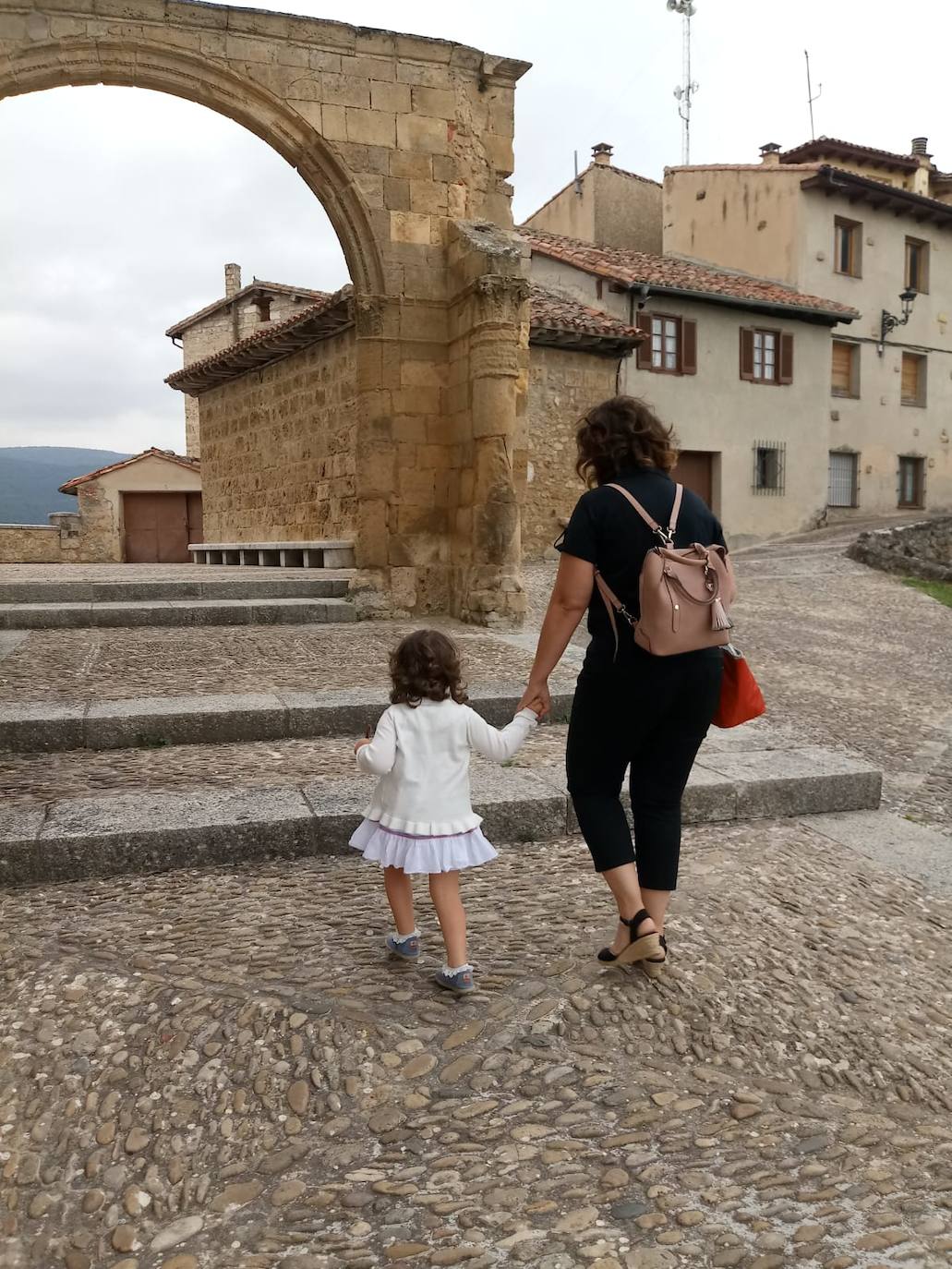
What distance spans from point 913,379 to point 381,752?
1086 inches

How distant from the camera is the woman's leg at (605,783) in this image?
108 inches

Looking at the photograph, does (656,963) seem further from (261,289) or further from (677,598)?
(261,289)

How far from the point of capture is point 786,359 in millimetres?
22875

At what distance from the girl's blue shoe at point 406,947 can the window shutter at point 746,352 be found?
2143 cm

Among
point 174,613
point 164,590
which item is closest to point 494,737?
point 174,613

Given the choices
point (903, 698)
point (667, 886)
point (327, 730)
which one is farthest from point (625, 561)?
point (903, 698)

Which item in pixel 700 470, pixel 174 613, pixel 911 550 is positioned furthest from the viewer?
pixel 700 470

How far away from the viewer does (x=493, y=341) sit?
8.51 m

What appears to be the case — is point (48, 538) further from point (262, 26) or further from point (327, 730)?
point (327, 730)

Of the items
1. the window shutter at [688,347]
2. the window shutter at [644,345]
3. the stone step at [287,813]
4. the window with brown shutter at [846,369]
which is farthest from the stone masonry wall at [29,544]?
the stone step at [287,813]

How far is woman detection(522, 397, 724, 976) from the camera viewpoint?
267cm

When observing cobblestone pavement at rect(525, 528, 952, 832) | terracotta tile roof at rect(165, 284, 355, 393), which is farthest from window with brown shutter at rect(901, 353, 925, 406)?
terracotta tile roof at rect(165, 284, 355, 393)

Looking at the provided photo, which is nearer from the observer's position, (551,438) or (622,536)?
(622,536)

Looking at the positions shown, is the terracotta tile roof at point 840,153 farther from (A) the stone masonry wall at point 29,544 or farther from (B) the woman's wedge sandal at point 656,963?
(B) the woman's wedge sandal at point 656,963
